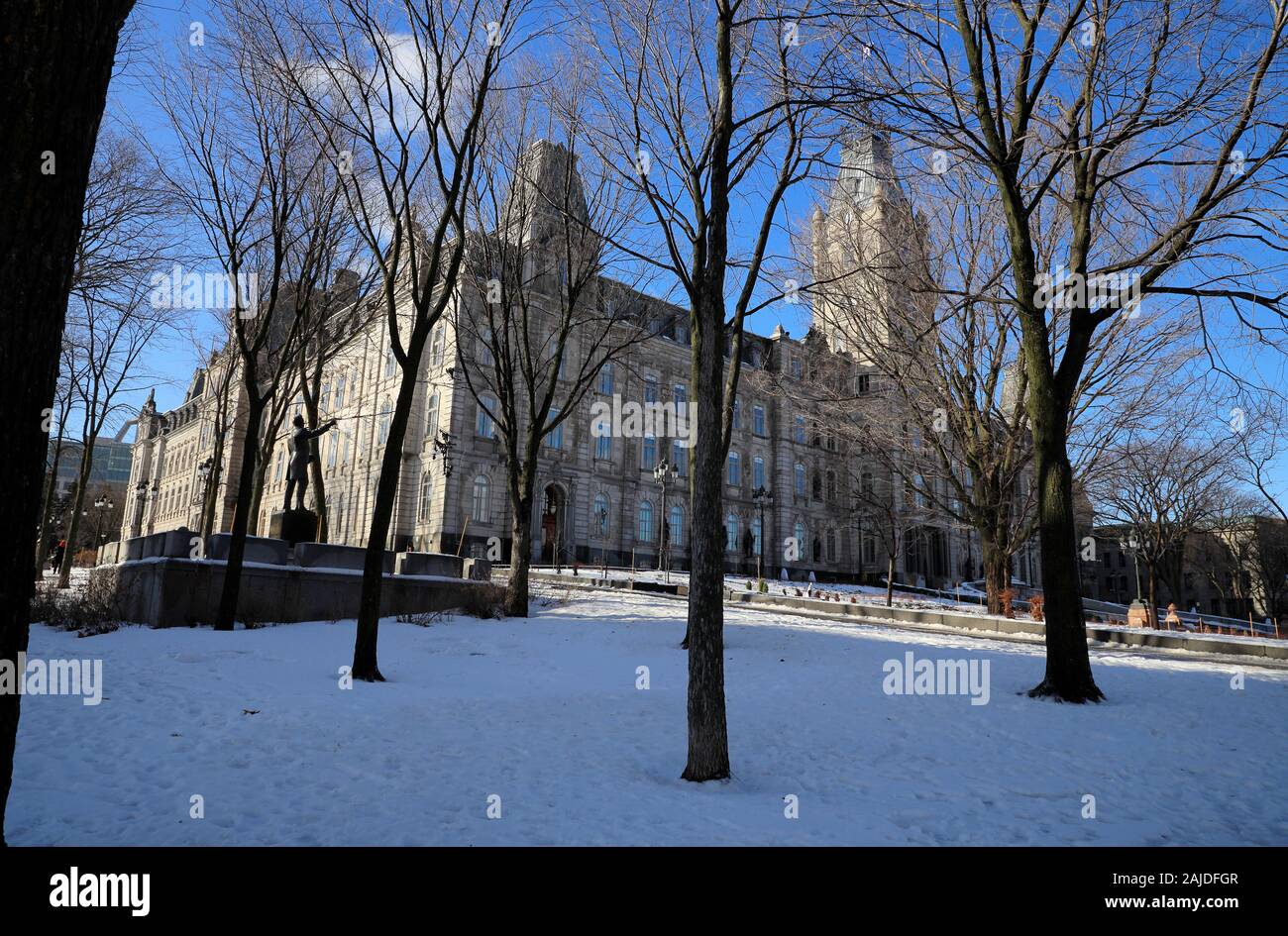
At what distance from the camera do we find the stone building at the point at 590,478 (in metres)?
38.1

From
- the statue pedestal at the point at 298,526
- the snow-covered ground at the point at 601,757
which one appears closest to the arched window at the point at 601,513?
the statue pedestal at the point at 298,526

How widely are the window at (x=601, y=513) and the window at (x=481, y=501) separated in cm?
680

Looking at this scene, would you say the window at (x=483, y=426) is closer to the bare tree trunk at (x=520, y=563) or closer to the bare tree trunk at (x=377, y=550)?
the bare tree trunk at (x=520, y=563)

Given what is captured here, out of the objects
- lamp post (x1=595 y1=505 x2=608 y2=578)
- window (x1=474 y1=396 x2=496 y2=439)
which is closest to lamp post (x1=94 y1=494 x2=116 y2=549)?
window (x1=474 y1=396 x2=496 y2=439)

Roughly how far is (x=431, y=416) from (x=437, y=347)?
380 cm

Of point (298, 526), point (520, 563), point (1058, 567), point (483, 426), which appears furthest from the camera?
point (483, 426)

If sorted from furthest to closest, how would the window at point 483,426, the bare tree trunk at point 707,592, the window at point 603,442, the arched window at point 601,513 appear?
the window at point 603,442
the arched window at point 601,513
the window at point 483,426
the bare tree trunk at point 707,592

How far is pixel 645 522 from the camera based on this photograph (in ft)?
147

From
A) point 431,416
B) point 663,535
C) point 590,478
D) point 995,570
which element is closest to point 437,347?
point 431,416

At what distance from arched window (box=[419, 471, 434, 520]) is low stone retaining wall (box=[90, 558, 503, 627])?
22.4m

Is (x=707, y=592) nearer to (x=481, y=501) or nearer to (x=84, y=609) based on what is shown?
(x=84, y=609)

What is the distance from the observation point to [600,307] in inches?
743
